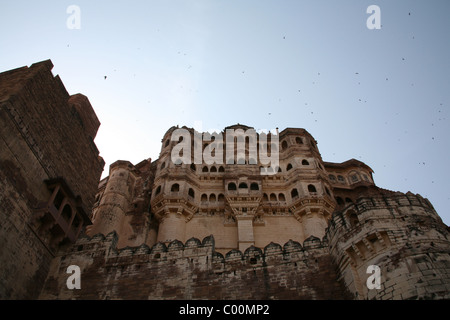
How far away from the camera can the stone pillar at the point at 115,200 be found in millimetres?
26609

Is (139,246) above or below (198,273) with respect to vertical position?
above

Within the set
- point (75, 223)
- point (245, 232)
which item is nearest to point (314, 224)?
point (245, 232)

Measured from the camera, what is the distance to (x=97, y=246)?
16.6m

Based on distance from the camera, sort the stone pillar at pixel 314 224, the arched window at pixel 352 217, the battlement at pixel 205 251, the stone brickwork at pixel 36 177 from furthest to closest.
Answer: the stone pillar at pixel 314 224, the battlement at pixel 205 251, the stone brickwork at pixel 36 177, the arched window at pixel 352 217

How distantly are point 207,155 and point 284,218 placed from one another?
8766 millimetres

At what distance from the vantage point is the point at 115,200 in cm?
2845

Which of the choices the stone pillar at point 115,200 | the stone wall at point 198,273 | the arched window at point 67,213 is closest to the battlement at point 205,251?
the stone wall at point 198,273

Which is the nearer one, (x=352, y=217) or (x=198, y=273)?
(x=352, y=217)

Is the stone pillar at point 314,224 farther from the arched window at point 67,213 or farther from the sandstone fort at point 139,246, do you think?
the arched window at point 67,213

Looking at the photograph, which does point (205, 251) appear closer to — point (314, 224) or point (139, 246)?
point (139, 246)

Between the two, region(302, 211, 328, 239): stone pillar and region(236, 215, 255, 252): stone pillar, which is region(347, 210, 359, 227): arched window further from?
region(302, 211, 328, 239): stone pillar

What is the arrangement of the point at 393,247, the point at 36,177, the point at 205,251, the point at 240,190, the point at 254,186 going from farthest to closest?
the point at 254,186, the point at 240,190, the point at 36,177, the point at 205,251, the point at 393,247

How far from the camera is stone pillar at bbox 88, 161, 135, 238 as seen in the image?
26609mm

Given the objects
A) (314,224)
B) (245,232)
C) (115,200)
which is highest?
(115,200)
